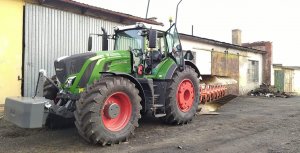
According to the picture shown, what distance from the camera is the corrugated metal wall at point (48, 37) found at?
10.8 m

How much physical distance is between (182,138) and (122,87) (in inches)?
71.6

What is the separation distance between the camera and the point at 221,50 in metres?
22.2

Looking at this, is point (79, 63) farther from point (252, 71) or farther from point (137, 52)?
point (252, 71)

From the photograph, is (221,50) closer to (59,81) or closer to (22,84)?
(22,84)

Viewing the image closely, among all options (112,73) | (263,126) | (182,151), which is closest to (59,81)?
(112,73)

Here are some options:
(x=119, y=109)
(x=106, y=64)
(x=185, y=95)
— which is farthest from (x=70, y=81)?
(x=185, y=95)

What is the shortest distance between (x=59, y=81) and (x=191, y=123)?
12.5 ft

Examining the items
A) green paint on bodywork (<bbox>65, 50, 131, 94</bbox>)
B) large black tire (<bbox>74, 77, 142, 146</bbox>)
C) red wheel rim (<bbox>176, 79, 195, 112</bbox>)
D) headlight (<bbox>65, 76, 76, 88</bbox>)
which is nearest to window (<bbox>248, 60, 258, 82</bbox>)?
red wheel rim (<bbox>176, 79, 195, 112</bbox>)

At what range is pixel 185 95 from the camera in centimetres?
945

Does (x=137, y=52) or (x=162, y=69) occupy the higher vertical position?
(x=137, y=52)

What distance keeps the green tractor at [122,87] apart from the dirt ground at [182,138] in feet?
1.08

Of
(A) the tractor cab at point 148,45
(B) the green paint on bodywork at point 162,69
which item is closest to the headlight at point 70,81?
(A) the tractor cab at point 148,45

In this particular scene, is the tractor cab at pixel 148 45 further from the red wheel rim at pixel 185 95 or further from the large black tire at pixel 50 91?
the large black tire at pixel 50 91

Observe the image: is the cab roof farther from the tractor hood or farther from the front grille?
the front grille
